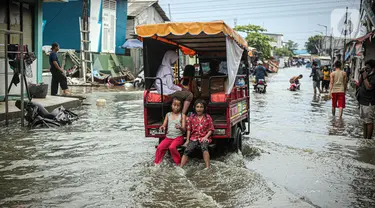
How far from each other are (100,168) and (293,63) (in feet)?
393

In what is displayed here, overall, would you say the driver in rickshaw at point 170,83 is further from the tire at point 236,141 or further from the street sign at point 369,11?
the street sign at point 369,11

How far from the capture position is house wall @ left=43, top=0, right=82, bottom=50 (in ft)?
94.9

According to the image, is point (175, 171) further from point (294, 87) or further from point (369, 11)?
point (294, 87)

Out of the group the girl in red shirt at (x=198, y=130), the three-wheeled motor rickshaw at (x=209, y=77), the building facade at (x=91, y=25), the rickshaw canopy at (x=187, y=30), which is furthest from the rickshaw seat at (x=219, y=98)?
the building facade at (x=91, y=25)

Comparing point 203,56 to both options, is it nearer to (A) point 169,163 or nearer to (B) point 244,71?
(B) point 244,71

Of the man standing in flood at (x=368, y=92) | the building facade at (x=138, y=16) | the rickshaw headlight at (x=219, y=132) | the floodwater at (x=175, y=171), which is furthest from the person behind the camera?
the building facade at (x=138, y=16)

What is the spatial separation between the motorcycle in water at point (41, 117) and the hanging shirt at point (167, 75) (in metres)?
4.22

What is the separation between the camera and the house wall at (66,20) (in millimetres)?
28938

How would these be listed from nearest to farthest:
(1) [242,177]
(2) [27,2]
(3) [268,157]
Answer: (1) [242,177]
(3) [268,157]
(2) [27,2]

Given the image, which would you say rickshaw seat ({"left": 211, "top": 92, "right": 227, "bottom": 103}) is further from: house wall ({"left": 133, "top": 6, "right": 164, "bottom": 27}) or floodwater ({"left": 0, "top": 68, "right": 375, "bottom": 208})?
house wall ({"left": 133, "top": 6, "right": 164, "bottom": 27})

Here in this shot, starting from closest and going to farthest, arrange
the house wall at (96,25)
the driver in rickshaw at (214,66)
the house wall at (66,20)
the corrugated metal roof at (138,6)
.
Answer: the driver in rickshaw at (214,66) < the house wall at (66,20) < the house wall at (96,25) < the corrugated metal roof at (138,6)

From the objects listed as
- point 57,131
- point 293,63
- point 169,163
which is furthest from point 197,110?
point 293,63

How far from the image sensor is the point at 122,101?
732 inches

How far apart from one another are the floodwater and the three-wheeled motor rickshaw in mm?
648
